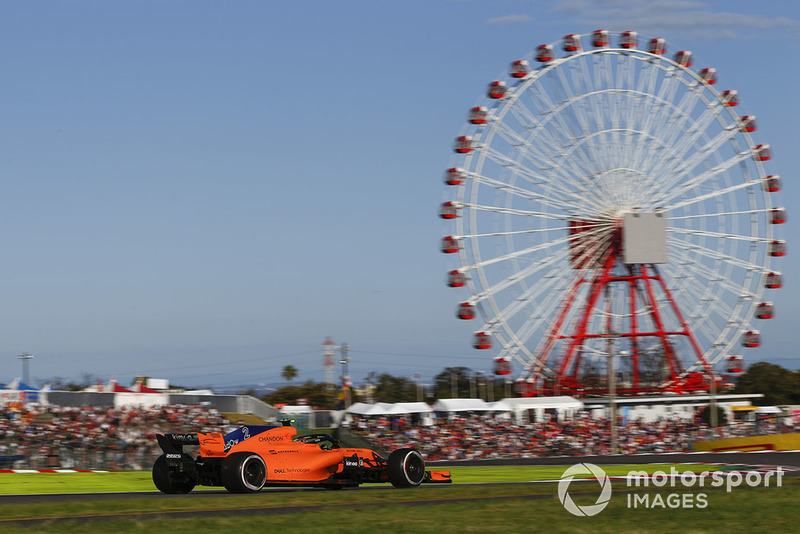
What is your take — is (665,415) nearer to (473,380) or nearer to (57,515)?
(57,515)

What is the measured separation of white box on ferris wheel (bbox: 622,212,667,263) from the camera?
52.0 m

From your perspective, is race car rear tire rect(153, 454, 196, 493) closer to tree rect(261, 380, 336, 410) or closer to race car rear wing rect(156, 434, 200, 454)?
race car rear wing rect(156, 434, 200, 454)

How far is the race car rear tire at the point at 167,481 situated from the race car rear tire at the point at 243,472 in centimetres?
93

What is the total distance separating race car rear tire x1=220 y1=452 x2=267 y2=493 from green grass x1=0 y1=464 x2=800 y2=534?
0.26 m

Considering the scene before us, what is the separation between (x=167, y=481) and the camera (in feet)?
62.2

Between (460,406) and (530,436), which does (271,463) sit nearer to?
(530,436)

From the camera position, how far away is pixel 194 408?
44.2m

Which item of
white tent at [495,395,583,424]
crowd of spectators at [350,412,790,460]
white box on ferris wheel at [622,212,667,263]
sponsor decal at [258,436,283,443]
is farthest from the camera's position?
white box on ferris wheel at [622,212,667,263]

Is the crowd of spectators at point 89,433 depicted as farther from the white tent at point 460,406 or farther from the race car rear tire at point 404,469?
the race car rear tire at point 404,469

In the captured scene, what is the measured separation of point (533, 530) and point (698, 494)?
649 cm

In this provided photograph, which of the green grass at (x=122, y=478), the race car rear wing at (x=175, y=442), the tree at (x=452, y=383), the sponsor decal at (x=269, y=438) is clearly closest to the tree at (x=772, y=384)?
the tree at (x=452, y=383)

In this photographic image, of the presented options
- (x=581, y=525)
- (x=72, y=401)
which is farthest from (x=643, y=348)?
(x=581, y=525)

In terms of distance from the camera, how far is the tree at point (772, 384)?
94.3m

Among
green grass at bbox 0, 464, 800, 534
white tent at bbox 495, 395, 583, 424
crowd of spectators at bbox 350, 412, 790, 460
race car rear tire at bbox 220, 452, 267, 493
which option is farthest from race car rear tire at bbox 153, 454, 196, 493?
white tent at bbox 495, 395, 583, 424
